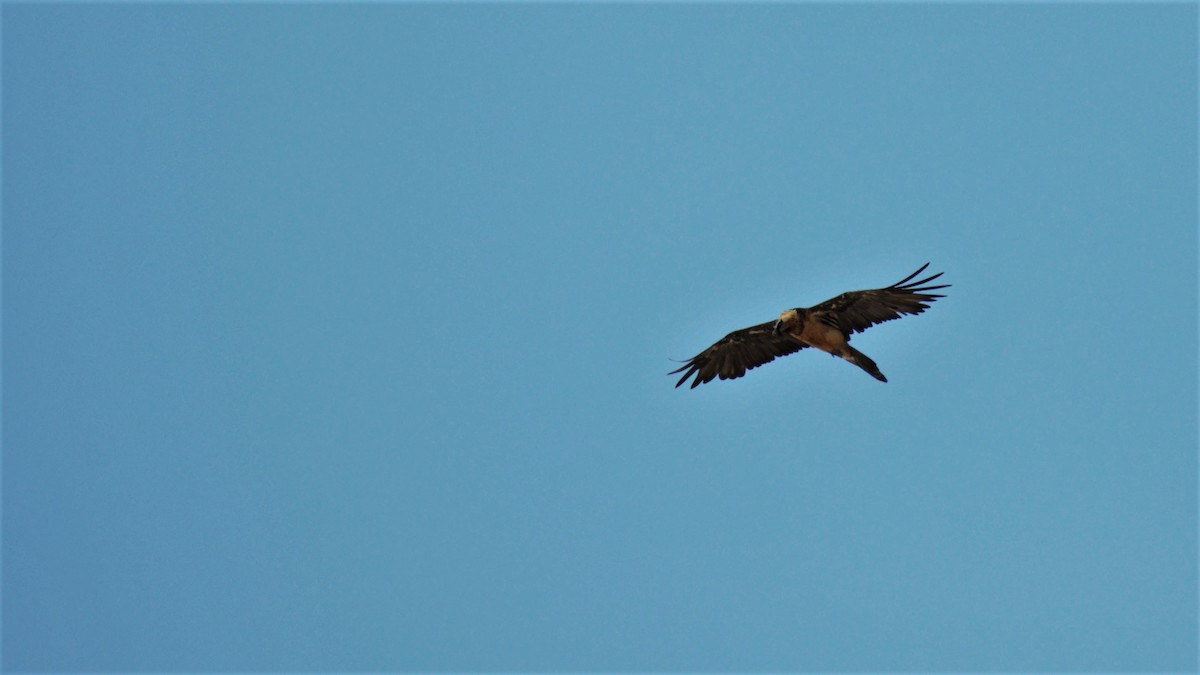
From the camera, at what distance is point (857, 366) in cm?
2741

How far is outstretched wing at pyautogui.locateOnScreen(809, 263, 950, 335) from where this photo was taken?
2667 cm

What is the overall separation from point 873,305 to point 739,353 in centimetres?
333

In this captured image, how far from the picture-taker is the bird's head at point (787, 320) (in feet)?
90.5

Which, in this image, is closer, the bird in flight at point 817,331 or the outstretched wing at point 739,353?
the bird in flight at point 817,331

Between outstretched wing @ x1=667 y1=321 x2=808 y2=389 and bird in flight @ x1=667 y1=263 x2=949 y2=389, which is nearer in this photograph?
bird in flight @ x1=667 y1=263 x2=949 y2=389

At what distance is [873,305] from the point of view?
2717cm

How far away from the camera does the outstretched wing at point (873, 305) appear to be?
26.7 metres

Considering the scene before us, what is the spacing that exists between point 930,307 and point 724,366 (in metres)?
4.56

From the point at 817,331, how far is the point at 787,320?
0.58 meters

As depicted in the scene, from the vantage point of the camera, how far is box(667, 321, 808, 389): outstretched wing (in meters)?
29.1

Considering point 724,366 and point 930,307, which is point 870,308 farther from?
point 724,366

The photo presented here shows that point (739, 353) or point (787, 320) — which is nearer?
point (787, 320)

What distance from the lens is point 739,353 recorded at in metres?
29.5

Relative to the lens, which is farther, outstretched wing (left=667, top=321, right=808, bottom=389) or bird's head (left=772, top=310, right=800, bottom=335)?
outstretched wing (left=667, top=321, right=808, bottom=389)
